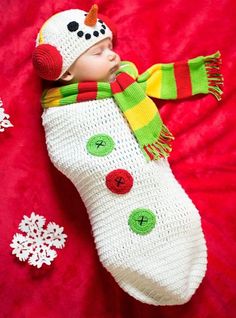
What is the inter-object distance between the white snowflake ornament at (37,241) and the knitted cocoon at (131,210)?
5.7 inches

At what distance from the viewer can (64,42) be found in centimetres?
119

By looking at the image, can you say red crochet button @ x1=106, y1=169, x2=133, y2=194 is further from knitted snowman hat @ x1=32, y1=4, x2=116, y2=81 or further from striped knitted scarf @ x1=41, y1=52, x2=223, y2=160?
knitted snowman hat @ x1=32, y1=4, x2=116, y2=81

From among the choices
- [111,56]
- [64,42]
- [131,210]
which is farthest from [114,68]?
[131,210]

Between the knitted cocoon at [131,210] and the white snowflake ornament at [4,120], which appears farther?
the white snowflake ornament at [4,120]

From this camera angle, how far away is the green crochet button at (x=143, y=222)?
1.17 metres

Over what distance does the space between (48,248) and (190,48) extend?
0.68 metres

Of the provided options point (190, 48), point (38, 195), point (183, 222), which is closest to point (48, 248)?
point (38, 195)

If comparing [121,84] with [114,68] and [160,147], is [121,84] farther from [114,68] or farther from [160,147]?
[160,147]

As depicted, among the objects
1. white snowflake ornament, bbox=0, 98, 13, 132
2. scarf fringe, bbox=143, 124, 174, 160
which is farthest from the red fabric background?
scarf fringe, bbox=143, 124, 174, 160

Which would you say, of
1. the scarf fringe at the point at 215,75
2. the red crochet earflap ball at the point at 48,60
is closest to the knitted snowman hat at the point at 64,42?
the red crochet earflap ball at the point at 48,60

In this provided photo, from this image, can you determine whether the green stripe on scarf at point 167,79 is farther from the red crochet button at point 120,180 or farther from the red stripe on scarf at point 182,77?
the red crochet button at point 120,180

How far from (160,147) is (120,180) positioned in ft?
0.45

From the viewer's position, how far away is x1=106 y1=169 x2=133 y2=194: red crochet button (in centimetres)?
117

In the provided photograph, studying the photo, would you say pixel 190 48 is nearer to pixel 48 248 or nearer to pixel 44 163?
pixel 44 163
